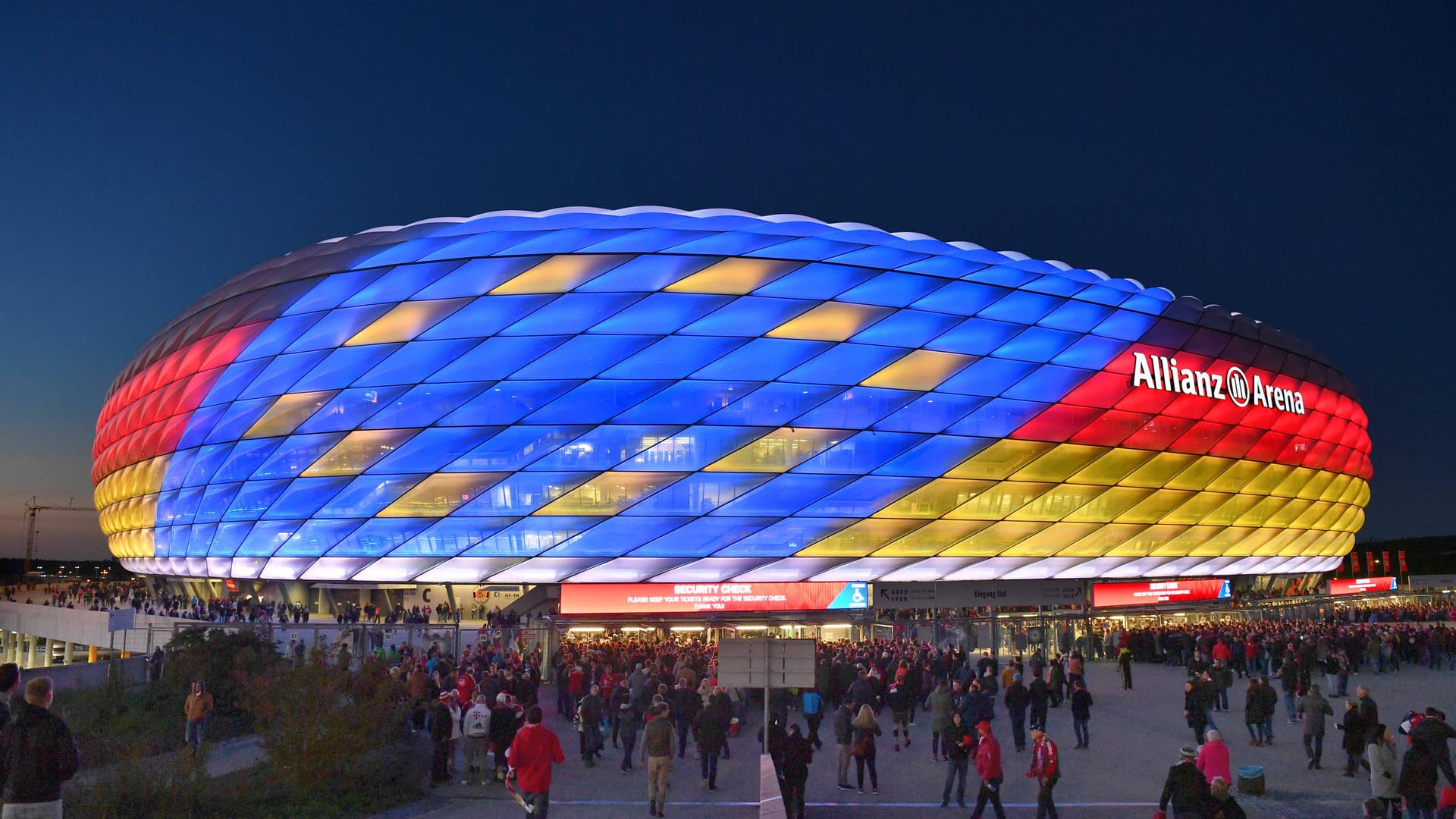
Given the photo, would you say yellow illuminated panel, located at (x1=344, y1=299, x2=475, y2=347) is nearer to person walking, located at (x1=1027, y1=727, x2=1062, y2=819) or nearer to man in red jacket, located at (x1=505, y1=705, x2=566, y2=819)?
man in red jacket, located at (x1=505, y1=705, x2=566, y2=819)

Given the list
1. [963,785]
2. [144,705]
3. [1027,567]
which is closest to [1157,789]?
[963,785]

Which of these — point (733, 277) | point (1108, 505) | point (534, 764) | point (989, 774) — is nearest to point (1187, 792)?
point (989, 774)

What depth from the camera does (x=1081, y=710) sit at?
1622 cm

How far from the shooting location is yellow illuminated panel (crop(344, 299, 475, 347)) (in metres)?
38.0

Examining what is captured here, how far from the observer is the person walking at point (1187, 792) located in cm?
917

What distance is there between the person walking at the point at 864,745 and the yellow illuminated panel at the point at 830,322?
25338 mm

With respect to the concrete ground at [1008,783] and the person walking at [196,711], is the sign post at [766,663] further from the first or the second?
the person walking at [196,711]

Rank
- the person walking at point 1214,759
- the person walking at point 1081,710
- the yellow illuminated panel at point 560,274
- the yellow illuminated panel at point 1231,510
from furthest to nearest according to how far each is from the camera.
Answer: the yellow illuminated panel at point 1231,510
the yellow illuminated panel at point 560,274
the person walking at point 1081,710
the person walking at point 1214,759

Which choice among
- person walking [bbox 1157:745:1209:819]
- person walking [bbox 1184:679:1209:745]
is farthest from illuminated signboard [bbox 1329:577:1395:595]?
person walking [bbox 1157:745:1209:819]

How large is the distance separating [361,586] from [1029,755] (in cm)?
3035

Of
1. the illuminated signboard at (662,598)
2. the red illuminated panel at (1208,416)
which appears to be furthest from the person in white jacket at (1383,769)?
the red illuminated panel at (1208,416)

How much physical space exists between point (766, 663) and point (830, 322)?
90.6 feet

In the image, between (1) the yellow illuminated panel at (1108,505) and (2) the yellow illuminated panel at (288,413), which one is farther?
(1) the yellow illuminated panel at (1108,505)

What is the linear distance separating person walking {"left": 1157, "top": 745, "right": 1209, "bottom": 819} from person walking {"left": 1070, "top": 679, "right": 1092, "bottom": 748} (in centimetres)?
686
